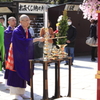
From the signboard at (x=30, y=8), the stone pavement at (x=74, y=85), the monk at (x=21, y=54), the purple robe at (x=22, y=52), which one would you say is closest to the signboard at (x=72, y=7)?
the signboard at (x=30, y=8)

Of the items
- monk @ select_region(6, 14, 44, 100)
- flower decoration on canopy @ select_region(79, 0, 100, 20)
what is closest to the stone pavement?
monk @ select_region(6, 14, 44, 100)

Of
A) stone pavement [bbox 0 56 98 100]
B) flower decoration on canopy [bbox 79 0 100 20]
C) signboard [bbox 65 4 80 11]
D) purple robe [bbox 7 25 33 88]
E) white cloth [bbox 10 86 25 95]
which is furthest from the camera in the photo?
signboard [bbox 65 4 80 11]

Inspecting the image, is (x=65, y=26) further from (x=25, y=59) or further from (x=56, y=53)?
(x=25, y=59)

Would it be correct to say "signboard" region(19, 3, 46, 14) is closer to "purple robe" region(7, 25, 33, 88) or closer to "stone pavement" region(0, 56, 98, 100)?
"stone pavement" region(0, 56, 98, 100)

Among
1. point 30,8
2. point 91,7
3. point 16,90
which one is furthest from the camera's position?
point 30,8

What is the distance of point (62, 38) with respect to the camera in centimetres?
541

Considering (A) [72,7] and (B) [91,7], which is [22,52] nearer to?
(B) [91,7]

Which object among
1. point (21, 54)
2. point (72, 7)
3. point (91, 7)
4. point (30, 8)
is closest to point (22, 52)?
point (21, 54)

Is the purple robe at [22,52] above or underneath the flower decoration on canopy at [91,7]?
underneath

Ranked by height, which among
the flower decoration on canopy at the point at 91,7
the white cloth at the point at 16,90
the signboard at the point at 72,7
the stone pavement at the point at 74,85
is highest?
the signboard at the point at 72,7

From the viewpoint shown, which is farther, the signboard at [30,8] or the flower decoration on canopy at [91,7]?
the signboard at [30,8]

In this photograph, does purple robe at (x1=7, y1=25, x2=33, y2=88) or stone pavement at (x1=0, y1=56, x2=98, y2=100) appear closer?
purple robe at (x1=7, y1=25, x2=33, y2=88)

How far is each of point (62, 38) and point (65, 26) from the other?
9.3 inches

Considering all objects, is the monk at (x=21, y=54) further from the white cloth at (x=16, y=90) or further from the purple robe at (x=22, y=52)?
the white cloth at (x=16, y=90)
